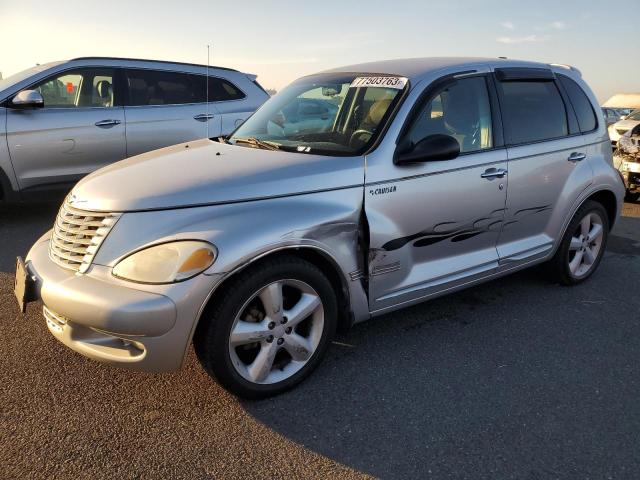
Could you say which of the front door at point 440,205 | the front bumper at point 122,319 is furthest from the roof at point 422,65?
the front bumper at point 122,319

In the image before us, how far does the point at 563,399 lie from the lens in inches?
111

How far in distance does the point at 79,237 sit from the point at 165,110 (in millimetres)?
4080

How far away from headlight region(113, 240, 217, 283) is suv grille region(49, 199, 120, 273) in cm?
22

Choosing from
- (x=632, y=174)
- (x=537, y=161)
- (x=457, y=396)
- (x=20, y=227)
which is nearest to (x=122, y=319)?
(x=457, y=396)

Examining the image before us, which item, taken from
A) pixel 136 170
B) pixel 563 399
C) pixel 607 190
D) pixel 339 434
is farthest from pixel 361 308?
pixel 607 190

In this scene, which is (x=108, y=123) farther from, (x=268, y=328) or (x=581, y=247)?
(x=581, y=247)

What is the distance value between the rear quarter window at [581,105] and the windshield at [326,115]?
1697mm

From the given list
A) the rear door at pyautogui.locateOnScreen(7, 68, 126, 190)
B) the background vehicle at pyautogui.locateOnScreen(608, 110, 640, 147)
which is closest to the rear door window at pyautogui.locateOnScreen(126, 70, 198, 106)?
the rear door at pyautogui.locateOnScreen(7, 68, 126, 190)

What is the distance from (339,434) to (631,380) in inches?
68.9

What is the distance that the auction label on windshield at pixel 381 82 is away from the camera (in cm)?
335

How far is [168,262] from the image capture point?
242 centimetres

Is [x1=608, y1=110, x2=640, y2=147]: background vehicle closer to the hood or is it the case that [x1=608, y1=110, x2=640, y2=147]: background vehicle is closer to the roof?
the roof

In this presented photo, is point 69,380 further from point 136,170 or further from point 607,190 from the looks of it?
point 607,190

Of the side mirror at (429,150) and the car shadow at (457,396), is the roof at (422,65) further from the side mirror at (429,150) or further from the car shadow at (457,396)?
the car shadow at (457,396)
